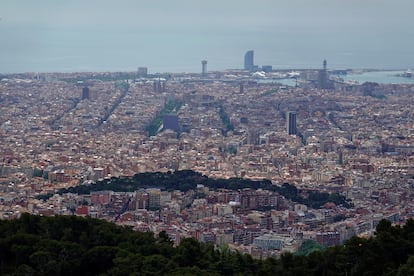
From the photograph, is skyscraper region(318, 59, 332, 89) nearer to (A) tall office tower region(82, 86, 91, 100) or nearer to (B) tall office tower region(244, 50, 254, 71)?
(B) tall office tower region(244, 50, 254, 71)

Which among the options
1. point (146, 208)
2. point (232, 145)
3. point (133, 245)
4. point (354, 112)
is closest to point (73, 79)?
point (354, 112)

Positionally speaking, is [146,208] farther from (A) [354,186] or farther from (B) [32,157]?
(B) [32,157]

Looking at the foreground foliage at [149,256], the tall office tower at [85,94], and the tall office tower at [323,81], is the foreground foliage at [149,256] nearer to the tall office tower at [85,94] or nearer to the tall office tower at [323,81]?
the tall office tower at [85,94]

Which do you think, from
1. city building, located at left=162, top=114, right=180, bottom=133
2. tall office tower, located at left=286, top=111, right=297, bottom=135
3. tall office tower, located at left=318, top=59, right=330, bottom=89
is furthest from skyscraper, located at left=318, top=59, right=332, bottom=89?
city building, located at left=162, top=114, right=180, bottom=133

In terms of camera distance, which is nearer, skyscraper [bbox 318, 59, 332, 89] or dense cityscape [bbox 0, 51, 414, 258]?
dense cityscape [bbox 0, 51, 414, 258]

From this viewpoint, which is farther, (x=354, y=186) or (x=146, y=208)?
(x=354, y=186)

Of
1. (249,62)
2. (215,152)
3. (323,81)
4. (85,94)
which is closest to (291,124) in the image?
(215,152)

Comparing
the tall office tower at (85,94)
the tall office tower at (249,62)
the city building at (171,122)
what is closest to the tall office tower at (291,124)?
the city building at (171,122)

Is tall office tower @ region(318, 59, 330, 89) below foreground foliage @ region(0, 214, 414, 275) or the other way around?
below
